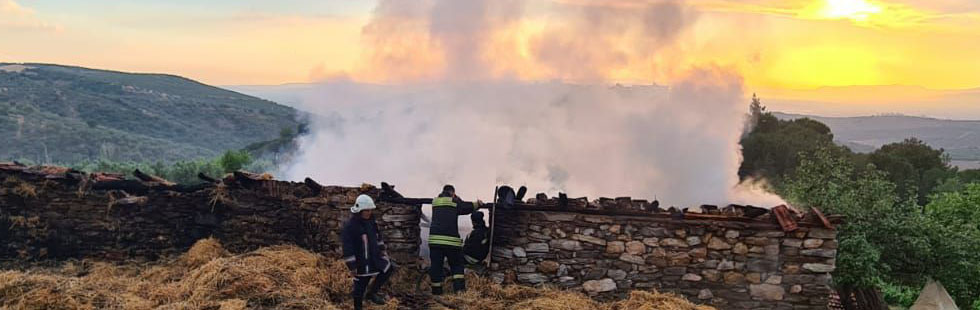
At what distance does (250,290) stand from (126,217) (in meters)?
4.23

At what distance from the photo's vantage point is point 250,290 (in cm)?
907

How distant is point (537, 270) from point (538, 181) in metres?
24.2

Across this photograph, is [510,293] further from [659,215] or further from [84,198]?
[84,198]

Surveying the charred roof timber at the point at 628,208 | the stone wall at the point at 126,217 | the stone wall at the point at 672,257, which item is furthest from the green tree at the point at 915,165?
the stone wall at the point at 126,217

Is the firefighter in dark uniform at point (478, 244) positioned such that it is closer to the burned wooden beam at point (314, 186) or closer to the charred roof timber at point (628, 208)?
the charred roof timber at point (628, 208)

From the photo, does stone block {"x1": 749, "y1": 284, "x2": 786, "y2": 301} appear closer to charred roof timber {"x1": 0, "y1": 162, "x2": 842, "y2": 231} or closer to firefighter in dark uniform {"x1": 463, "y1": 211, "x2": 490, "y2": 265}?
charred roof timber {"x1": 0, "y1": 162, "x2": 842, "y2": 231}

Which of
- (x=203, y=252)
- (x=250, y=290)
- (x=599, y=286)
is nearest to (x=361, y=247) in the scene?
(x=250, y=290)

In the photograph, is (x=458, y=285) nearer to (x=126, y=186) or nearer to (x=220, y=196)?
(x=220, y=196)

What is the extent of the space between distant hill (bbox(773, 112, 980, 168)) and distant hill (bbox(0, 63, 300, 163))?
257ft

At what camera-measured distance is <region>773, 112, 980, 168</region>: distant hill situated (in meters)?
97.1

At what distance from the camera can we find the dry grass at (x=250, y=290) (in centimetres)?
859

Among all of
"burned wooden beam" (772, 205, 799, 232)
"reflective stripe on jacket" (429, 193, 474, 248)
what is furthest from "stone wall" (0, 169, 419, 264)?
"burned wooden beam" (772, 205, 799, 232)

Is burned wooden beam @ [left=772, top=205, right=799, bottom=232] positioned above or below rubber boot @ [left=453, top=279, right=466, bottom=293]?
above

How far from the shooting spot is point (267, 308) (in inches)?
342
